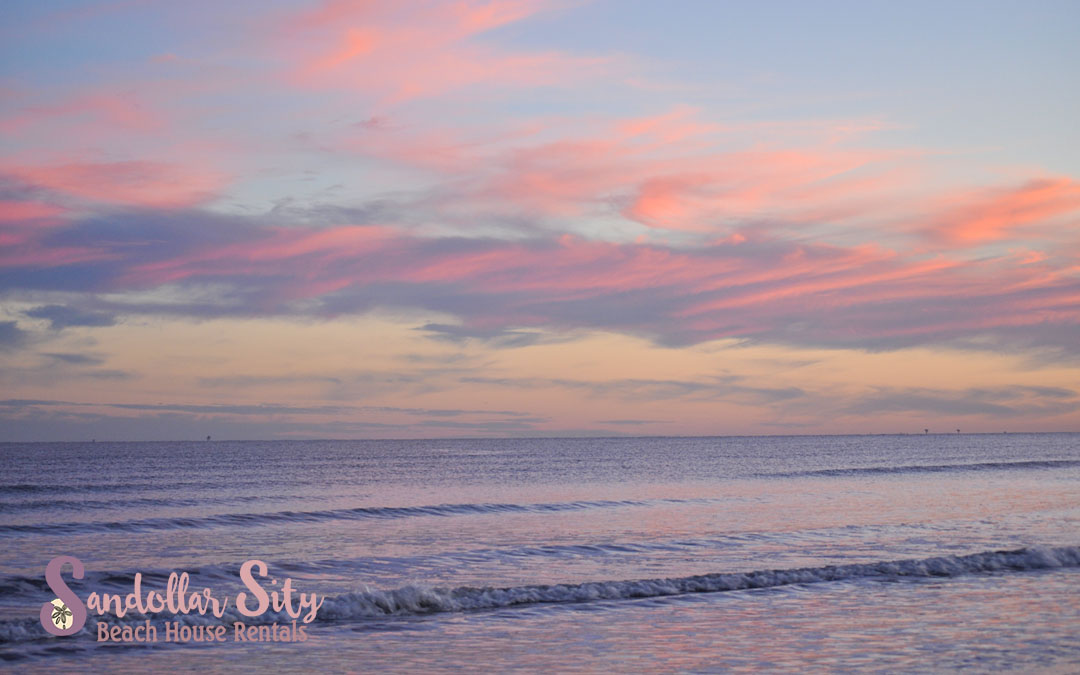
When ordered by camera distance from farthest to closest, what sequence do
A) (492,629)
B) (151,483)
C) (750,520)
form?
(151,483)
(750,520)
(492,629)

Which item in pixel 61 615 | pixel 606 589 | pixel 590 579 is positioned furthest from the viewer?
pixel 590 579

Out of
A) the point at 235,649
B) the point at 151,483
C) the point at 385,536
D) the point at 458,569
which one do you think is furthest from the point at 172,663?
the point at 151,483

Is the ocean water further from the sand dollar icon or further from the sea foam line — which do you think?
the sand dollar icon

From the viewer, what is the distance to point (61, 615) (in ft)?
59.4

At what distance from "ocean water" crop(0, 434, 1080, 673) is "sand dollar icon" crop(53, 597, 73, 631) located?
0.46 meters

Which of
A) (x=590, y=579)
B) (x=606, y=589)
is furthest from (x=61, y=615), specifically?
(x=590, y=579)

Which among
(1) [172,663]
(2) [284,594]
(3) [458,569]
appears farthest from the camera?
(3) [458,569]

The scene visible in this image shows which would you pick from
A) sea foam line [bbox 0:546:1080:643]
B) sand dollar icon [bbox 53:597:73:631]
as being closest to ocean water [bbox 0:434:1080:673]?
sea foam line [bbox 0:546:1080:643]

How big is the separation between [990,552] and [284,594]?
817 inches

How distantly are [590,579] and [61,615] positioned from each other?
12.4 metres

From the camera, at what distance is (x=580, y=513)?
42.8m

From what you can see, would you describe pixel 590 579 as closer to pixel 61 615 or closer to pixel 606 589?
pixel 606 589

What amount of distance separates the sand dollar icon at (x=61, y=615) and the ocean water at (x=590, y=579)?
46 cm

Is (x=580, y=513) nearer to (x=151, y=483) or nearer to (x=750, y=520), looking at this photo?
(x=750, y=520)
